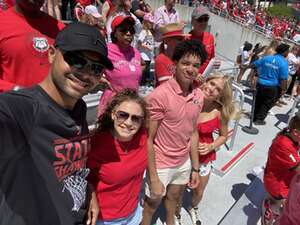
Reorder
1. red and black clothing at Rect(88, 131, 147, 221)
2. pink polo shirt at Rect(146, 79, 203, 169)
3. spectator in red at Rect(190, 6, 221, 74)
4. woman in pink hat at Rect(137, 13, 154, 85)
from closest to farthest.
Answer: red and black clothing at Rect(88, 131, 147, 221), pink polo shirt at Rect(146, 79, 203, 169), spectator in red at Rect(190, 6, 221, 74), woman in pink hat at Rect(137, 13, 154, 85)

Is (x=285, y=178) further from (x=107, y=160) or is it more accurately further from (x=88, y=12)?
(x=88, y=12)

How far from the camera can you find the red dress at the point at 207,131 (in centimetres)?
268

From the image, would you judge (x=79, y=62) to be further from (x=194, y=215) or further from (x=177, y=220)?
(x=194, y=215)

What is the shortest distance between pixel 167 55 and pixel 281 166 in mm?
1579

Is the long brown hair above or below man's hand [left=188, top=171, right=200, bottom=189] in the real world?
above

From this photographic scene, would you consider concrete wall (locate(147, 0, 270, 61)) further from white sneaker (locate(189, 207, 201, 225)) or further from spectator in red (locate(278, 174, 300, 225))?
spectator in red (locate(278, 174, 300, 225))

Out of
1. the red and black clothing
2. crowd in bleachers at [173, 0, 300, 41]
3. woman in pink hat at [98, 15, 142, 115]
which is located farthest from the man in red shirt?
crowd in bleachers at [173, 0, 300, 41]

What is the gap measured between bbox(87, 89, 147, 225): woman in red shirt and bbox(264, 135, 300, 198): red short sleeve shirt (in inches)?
48.3

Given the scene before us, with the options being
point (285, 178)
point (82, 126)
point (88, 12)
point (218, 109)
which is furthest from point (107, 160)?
point (88, 12)

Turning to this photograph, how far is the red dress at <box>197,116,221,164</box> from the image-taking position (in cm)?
268

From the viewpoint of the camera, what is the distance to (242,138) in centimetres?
539

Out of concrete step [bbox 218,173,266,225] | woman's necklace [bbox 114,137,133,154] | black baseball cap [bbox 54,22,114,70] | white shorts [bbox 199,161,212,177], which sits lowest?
concrete step [bbox 218,173,266,225]

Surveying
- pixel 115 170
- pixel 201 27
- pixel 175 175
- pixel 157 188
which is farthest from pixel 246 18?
pixel 115 170

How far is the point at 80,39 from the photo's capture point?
1121 mm
